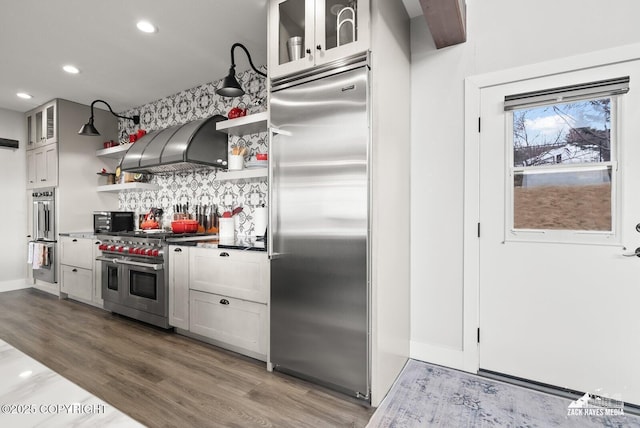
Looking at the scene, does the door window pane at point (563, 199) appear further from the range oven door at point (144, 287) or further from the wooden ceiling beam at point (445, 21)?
the range oven door at point (144, 287)

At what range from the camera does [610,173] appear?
2012 millimetres

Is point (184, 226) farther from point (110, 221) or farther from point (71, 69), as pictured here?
point (71, 69)

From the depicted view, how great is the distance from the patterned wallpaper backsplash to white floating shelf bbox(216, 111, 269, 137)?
154mm

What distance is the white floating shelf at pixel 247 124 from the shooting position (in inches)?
117

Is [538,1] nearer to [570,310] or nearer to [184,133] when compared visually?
[570,310]

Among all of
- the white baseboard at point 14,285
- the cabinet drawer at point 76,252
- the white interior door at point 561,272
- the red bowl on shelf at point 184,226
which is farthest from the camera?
the white baseboard at point 14,285

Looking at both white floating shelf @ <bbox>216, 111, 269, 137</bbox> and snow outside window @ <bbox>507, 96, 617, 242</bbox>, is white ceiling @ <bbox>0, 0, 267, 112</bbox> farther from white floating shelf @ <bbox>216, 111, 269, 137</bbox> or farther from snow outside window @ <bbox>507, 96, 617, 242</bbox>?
snow outside window @ <bbox>507, 96, 617, 242</bbox>

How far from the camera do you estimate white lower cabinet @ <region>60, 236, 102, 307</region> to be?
13.2ft

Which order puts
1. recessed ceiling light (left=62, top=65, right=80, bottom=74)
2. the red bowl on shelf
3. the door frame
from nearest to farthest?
the door frame → recessed ceiling light (left=62, top=65, right=80, bottom=74) → the red bowl on shelf

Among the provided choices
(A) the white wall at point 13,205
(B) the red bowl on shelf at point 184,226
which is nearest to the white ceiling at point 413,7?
(B) the red bowl on shelf at point 184,226

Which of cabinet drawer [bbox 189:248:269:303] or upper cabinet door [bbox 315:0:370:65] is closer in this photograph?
upper cabinet door [bbox 315:0:370:65]

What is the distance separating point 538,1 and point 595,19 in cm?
36

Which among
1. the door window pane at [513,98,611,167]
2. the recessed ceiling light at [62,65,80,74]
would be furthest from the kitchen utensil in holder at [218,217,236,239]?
the door window pane at [513,98,611,167]

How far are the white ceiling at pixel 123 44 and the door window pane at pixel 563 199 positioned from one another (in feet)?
5.19
